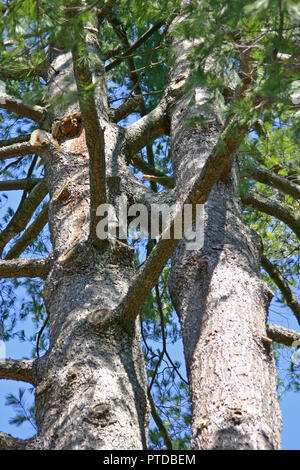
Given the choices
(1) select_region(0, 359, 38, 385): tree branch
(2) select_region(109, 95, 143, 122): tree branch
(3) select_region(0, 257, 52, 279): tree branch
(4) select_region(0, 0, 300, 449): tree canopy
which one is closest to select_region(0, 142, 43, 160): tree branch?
(4) select_region(0, 0, 300, 449): tree canopy

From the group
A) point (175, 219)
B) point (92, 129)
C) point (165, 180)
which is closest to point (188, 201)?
point (175, 219)

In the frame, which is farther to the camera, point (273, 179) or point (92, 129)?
point (273, 179)

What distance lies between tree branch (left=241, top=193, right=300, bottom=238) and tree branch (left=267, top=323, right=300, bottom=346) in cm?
64

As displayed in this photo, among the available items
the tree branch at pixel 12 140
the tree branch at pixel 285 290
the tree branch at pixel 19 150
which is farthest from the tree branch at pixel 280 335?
the tree branch at pixel 12 140

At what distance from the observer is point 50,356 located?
2.23m

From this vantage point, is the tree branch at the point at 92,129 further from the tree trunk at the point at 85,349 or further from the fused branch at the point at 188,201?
the fused branch at the point at 188,201

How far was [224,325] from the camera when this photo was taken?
2.10 metres

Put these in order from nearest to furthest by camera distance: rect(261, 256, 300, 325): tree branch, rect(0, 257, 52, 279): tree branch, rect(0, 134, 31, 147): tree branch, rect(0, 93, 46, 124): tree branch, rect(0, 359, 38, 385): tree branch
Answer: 1. rect(0, 359, 38, 385): tree branch
2. rect(0, 257, 52, 279): tree branch
3. rect(0, 93, 46, 124): tree branch
4. rect(261, 256, 300, 325): tree branch
5. rect(0, 134, 31, 147): tree branch

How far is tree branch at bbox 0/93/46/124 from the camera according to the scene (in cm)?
325

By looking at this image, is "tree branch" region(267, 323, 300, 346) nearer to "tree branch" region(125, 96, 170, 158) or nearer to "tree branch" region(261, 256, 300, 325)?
"tree branch" region(261, 256, 300, 325)

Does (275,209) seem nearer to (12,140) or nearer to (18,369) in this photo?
(18,369)

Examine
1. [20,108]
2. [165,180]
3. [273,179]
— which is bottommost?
[273,179]

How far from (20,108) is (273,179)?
144 centimetres
